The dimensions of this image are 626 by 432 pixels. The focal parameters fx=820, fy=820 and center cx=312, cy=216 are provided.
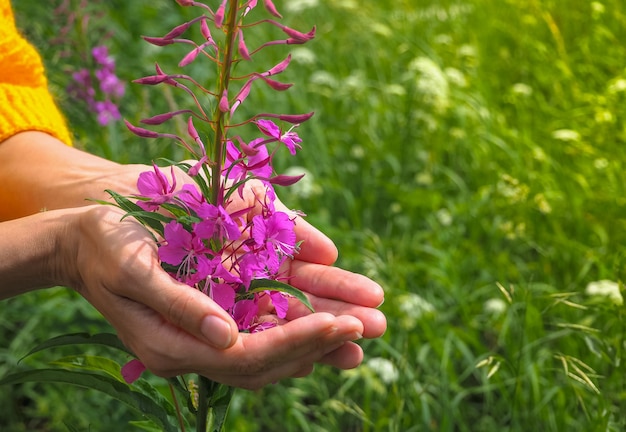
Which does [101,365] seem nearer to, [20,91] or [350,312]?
[350,312]

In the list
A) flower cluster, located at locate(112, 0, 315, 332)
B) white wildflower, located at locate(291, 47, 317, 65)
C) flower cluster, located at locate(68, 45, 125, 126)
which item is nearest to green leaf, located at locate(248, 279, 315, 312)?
flower cluster, located at locate(112, 0, 315, 332)

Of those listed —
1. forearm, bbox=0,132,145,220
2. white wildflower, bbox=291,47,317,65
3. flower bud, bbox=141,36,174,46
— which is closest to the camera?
flower bud, bbox=141,36,174,46

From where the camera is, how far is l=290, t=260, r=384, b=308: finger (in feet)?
3.98

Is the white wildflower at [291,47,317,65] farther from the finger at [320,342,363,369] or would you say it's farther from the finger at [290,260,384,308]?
the finger at [320,342,363,369]

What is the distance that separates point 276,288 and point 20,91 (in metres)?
0.85

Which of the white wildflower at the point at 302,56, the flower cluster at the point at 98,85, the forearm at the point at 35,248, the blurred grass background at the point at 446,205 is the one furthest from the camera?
the white wildflower at the point at 302,56

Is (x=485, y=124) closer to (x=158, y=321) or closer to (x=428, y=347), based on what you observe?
(x=428, y=347)

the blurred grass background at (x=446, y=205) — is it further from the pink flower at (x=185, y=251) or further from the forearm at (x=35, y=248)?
the forearm at (x=35, y=248)

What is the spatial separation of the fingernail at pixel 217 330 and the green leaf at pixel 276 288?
0.28 ft

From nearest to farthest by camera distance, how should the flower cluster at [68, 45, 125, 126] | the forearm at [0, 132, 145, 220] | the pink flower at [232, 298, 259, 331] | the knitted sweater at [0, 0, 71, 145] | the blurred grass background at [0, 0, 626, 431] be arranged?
the pink flower at [232, 298, 259, 331] < the forearm at [0, 132, 145, 220] < the knitted sweater at [0, 0, 71, 145] < the blurred grass background at [0, 0, 626, 431] < the flower cluster at [68, 45, 125, 126]

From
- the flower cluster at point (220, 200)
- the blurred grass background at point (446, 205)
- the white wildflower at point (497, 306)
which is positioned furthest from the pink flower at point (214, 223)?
the white wildflower at point (497, 306)

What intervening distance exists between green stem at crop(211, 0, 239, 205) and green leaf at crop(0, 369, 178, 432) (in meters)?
0.30

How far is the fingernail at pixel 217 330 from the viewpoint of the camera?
965 mm

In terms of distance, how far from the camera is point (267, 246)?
1.05 metres
